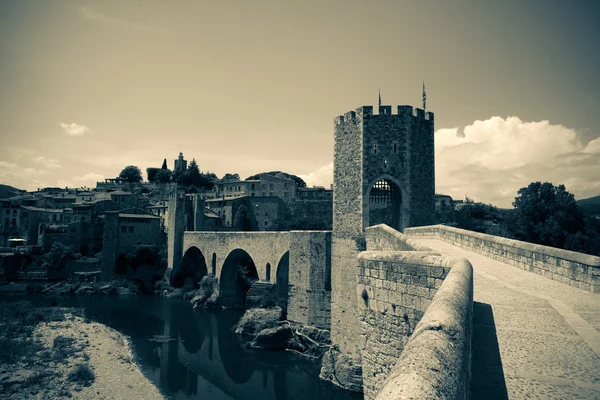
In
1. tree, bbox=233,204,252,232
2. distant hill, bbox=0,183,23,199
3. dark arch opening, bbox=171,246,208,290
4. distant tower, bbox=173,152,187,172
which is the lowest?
dark arch opening, bbox=171,246,208,290

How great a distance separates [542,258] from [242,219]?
147 feet

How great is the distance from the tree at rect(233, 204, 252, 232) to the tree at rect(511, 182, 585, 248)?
3083 cm

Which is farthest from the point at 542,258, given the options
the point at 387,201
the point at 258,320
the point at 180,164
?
the point at 180,164

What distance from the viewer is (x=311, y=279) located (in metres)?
19.6

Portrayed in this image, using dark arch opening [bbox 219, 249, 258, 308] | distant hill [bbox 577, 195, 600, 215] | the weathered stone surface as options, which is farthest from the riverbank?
distant hill [bbox 577, 195, 600, 215]

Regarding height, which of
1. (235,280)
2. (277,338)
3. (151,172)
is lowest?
(277,338)

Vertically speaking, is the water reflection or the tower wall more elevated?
the tower wall

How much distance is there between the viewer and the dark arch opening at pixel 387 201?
610 inches

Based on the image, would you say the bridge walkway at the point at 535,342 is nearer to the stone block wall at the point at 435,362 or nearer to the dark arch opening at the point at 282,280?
the stone block wall at the point at 435,362

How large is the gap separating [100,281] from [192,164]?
42850 millimetres

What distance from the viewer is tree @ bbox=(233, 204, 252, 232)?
50906 mm

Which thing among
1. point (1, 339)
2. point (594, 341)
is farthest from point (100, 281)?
point (594, 341)

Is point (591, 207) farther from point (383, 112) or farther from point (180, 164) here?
point (180, 164)

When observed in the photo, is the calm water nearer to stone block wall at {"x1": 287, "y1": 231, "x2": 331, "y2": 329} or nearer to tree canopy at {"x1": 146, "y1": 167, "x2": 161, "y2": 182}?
stone block wall at {"x1": 287, "y1": 231, "x2": 331, "y2": 329}
